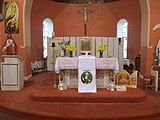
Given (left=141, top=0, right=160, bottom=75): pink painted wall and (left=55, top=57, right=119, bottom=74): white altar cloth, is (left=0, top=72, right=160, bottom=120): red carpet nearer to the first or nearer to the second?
(left=55, top=57, right=119, bottom=74): white altar cloth

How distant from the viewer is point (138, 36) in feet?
36.0

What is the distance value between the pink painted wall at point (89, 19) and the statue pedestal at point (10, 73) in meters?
4.24

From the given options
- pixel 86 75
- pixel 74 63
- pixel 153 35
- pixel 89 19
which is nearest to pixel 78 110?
pixel 86 75

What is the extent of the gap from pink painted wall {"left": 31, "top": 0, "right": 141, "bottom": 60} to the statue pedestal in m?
4.24

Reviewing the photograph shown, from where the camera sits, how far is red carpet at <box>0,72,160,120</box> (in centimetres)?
448

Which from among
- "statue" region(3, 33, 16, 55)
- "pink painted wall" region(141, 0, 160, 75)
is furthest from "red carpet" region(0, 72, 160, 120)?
"pink painted wall" region(141, 0, 160, 75)

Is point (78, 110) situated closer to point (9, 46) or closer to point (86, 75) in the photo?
A: point (86, 75)

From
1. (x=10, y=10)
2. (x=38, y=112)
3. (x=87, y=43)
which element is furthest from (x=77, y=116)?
(x=10, y=10)

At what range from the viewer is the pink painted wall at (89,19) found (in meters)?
11.3

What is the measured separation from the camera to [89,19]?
1218cm

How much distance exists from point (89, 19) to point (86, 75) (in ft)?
22.3

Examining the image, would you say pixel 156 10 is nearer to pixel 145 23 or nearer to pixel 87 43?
pixel 145 23

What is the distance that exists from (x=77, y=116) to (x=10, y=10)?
5.74 metres

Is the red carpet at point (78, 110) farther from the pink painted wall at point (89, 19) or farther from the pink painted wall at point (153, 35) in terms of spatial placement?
the pink painted wall at point (89, 19)
